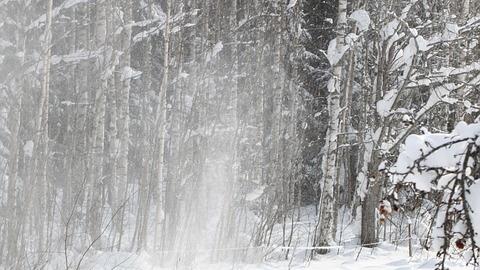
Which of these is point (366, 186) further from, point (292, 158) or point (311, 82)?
point (311, 82)

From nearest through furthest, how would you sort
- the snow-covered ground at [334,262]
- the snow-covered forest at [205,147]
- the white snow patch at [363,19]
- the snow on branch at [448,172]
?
the snow on branch at [448,172] < the snow-covered forest at [205,147] < the snow-covered ground at [334,262] < the white snow patch at [363,19]

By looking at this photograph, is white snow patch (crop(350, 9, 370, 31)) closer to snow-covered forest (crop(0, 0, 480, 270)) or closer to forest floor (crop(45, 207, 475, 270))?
snow-covered forest (crop(0, 0, 480, 270))

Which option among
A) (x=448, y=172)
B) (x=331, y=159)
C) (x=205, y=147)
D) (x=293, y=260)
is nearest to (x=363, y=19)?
(x=331, y=159)

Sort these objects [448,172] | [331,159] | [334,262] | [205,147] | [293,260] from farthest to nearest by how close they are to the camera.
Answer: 1. [331,159]
2. [205,147]
3. [293,260]
4. [334,262]
5. [448,172]

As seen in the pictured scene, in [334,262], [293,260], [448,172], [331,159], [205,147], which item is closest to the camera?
[448,172]

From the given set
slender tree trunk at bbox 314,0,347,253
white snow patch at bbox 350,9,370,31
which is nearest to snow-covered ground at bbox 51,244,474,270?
slender tree trunk at bbox 314,0,347,253

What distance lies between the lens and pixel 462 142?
2.66 meters

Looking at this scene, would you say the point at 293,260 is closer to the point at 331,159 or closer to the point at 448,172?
the point at 331,159

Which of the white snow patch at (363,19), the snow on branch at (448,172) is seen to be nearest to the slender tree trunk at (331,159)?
the white snow patch at (363,19)

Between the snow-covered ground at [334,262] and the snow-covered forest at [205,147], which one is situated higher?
the snow-covered forest at [205,147]

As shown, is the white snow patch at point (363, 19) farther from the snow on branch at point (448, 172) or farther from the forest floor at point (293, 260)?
the snow on branch at point (448, 172)

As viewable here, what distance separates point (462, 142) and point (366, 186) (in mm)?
7115

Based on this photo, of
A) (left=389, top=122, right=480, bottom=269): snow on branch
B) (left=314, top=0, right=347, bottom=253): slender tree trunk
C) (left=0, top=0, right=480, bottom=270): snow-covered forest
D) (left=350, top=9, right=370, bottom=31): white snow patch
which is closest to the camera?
(left=389, top=122, right=480, bottom=269): snow on branch

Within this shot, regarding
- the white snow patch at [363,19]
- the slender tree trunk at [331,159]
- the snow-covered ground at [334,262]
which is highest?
the white snow patch at [363,19]
